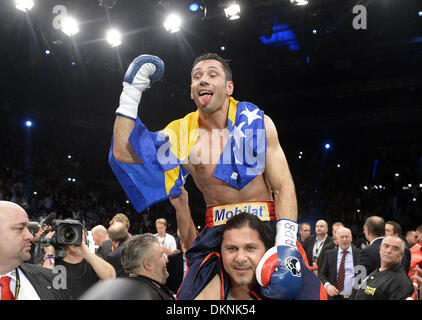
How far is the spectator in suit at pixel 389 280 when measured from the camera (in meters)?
3.43

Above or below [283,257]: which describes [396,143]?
above

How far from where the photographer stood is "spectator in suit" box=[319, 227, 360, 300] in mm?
4832

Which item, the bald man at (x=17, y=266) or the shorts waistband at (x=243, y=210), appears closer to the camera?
the shorts waistband at (x=243, y=210)

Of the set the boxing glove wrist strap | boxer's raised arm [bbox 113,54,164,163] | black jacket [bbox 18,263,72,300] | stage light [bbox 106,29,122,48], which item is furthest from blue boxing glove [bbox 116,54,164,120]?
stage light [bbox 106,29,122,48]

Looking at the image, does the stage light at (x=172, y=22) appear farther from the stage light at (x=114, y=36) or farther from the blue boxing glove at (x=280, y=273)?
the blue boxing glove at (x=280, y=273)

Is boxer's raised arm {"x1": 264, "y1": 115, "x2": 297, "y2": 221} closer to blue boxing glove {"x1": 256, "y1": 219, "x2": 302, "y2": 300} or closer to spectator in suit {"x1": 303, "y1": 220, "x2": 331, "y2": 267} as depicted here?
blue boxing glove {"x1": 256, "y1": 219, "x2": 302, "y2": 300}

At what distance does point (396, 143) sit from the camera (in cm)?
1313

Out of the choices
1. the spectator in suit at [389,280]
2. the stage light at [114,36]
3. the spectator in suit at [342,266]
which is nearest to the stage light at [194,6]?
the stage light at [114,36]

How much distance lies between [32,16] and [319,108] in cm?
898

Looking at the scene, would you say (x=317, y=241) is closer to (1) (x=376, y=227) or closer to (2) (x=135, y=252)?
(1) (x=376, y=227)

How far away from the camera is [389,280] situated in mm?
3514

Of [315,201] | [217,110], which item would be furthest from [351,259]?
[315,201]

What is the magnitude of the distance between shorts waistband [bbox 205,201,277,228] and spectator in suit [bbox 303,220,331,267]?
4.45 m
